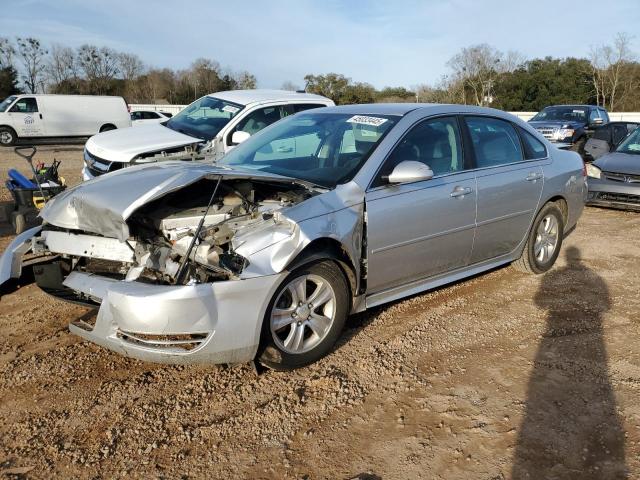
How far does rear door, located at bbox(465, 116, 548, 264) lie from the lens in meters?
4.45

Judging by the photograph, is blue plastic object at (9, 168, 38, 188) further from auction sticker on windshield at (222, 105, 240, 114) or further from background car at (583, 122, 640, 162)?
background car at (583, 122, 640, 162)

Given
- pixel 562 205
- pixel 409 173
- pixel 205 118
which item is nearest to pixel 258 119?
pixel 205 118

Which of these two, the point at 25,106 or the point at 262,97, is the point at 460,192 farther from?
the point at 25,106

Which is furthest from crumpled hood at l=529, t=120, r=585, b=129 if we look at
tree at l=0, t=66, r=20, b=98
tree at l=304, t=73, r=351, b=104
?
tree at l=0, t=66, r=20, b=98

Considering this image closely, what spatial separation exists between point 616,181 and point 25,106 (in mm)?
21372

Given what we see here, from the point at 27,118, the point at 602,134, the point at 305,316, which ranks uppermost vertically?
the point at 27,118

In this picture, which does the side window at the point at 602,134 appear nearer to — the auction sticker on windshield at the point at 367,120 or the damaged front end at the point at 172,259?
the auction sticker on windshield at the point at 367,120

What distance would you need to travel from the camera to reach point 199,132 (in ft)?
25.6

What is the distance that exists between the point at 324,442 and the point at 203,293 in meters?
1.00

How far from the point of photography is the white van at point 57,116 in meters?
21.1

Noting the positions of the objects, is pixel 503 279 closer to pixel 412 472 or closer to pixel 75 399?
pixel 412 472

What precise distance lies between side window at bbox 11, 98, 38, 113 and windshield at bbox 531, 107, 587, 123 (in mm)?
19100

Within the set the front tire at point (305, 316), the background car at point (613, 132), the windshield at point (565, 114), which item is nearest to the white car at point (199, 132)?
the front tire at point (305, 316)

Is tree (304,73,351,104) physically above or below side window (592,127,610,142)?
above
